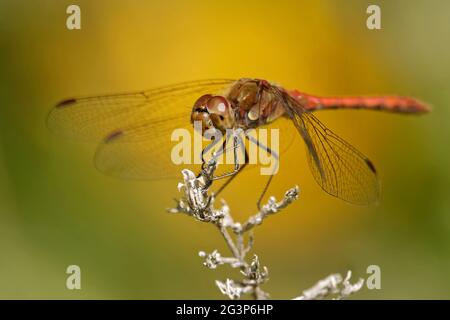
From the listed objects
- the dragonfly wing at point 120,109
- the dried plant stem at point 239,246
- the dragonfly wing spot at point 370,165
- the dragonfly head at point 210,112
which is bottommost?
the dried plant stem at point 239,246

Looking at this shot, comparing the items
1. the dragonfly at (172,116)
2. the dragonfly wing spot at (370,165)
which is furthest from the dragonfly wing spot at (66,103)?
the dragonfly wing spot at (370,165)

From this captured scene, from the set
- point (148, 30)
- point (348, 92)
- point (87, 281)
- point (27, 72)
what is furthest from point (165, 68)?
point (87, 281)

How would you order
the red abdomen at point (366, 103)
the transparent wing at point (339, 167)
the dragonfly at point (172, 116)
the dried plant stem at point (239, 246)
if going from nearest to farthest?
the dried plant stem at point (239, 246), the transparent wing at point (339, 167), the dragonfly at point (172, 116), the red abdomen at point (366, 103)

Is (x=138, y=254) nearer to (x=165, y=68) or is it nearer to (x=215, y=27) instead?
(x=165, y=68)

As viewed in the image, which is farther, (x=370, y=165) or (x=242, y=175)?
(x=242, y=175)

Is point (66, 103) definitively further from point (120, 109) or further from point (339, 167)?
point (339, 167)

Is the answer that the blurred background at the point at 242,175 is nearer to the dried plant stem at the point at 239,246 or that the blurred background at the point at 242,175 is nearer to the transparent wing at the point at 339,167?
the transparent wing at the point at 339,167

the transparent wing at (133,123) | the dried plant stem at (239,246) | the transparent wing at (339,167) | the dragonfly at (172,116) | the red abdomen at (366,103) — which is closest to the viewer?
the dried plant stem at (239,246)

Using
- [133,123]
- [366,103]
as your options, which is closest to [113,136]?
[133,123]
